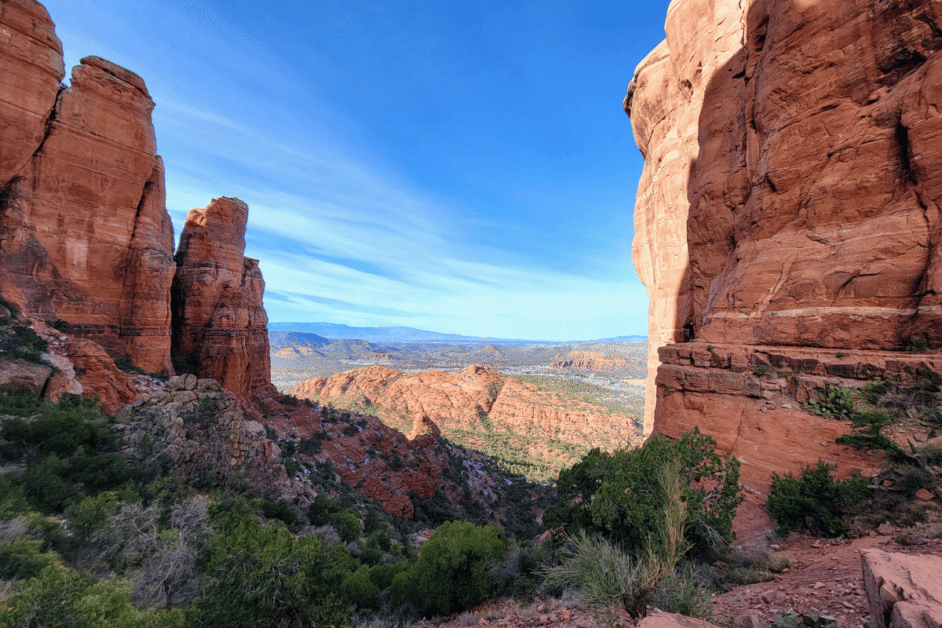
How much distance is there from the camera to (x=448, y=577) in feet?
27.9

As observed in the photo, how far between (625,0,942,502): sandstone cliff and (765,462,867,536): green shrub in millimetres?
1568

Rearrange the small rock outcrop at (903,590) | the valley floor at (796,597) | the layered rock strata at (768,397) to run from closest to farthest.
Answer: the small rock outcrop at (903,590), the valley floor at (796,597), the layered rock strata at (768,397)

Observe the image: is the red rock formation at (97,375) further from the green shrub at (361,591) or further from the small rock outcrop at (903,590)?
the small rock outcrop at (903,590)

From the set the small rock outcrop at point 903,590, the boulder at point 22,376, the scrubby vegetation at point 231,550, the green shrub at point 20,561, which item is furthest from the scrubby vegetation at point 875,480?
the boulder at point 22,376

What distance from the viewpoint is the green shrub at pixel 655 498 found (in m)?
7.16

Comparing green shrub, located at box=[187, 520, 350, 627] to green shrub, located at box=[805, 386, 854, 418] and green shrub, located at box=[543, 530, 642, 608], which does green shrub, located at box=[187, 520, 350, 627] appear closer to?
green shrub, located at box=[543, 530, 642, 608]

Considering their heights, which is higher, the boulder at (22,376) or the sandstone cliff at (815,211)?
the sandstone cliff at (815,211)

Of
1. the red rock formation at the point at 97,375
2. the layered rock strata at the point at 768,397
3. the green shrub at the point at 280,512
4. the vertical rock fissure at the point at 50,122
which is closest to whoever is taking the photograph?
the layered rock strata at the point at 768,397

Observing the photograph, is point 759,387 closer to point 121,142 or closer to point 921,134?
point 921,134

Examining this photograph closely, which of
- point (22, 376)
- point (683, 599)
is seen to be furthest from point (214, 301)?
point (683, 599)

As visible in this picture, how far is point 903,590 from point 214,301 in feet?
105

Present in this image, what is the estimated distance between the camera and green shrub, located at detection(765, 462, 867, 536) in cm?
643

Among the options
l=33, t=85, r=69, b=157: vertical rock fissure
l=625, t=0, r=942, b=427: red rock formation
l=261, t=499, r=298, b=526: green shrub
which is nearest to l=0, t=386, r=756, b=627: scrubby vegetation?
l=261, t=499, r=298, b=526: green shrub

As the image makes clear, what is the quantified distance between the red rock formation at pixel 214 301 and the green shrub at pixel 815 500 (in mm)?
30207
